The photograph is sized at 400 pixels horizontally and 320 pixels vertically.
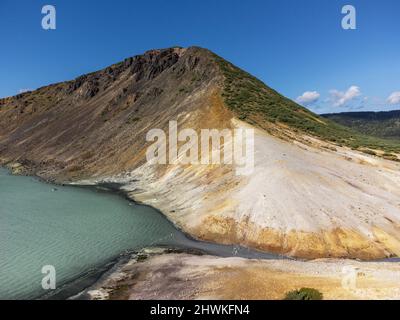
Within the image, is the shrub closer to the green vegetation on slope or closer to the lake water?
the lake water

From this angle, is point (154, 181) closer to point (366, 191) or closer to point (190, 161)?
point (190, 161)

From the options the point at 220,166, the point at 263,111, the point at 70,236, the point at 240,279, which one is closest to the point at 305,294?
the point at 240,279

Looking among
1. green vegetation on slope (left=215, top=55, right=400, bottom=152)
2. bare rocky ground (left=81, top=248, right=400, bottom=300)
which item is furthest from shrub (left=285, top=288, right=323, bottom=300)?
green vegetation on slope (left=215, top=55, right=400, bottom=152)

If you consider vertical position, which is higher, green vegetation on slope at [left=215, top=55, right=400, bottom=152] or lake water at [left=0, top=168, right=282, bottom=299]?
green vegetation on slope at [left=215, top=55, right=400, bottom=152]

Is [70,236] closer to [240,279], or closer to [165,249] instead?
[165,249]

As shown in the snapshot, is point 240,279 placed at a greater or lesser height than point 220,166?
lesser
